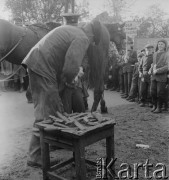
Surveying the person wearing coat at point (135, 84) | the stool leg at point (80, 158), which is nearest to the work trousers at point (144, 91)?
the person wearing coat at point (135, 84)

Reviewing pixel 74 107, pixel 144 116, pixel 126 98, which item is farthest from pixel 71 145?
pixel 126 98

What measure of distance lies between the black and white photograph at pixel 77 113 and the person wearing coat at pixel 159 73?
0.02m

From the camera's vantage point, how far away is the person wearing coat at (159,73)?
6945 mm

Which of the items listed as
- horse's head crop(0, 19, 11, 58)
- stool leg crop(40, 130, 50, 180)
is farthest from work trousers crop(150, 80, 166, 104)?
stool leg crop(40, 130, 50, 180)

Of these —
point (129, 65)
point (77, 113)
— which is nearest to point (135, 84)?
point (129, 65)

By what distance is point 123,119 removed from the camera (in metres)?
6.30

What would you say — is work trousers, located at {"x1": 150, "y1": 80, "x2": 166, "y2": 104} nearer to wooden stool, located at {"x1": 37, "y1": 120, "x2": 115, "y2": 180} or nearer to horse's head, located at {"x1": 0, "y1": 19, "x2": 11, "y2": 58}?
horse's head, located at {"x1": 0, "y1": 19, "x2": 11, "y2": 58}

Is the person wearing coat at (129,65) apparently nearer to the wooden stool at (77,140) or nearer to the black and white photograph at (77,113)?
the black and white photograph at (77,113)

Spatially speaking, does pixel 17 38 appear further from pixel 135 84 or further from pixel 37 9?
pixel 37 9

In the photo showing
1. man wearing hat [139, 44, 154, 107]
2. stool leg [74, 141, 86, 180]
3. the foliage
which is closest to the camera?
stool leg [74, 141, 86, 180]

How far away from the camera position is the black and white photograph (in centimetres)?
313

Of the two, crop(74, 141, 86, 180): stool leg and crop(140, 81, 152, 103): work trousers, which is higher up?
crop(74, 141, 86, 180): stool leg

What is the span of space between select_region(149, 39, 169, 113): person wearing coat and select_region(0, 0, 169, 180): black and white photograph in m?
0.02

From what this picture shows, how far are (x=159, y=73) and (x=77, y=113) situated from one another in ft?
13.3
